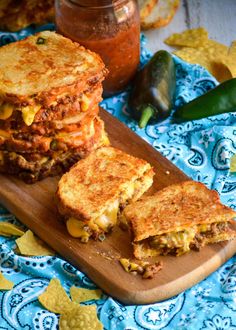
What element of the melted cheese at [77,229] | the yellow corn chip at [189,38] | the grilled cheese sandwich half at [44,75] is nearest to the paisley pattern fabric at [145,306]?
the melted cheese at [77,229]

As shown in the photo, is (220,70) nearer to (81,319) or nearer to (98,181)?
(98,181)

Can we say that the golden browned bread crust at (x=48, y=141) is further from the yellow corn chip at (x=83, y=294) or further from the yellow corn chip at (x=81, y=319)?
the yellow corn chip at (x=81, y=319)

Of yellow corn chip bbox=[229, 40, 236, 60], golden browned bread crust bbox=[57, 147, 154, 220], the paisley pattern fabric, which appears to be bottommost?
the paisley pattern fabric

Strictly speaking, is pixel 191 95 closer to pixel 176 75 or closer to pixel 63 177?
pixel 176 75

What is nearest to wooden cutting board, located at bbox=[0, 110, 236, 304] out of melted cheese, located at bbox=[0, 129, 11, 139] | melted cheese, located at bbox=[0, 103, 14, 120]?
melted cheese, located at bbox=[0, 129, 11, 139]

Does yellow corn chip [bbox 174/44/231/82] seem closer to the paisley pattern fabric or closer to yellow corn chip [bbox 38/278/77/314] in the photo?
the paisley pattern fabric
